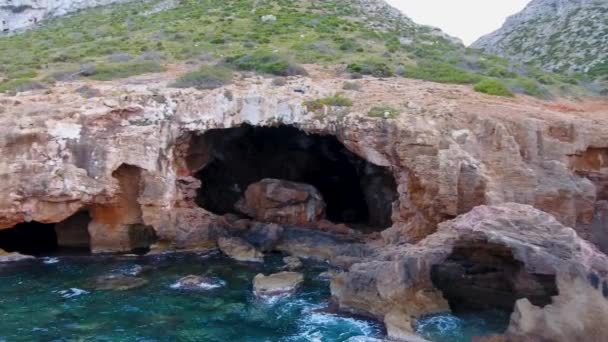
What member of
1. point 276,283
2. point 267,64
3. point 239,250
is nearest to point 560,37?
point 267,64

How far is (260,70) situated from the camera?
88.9ft

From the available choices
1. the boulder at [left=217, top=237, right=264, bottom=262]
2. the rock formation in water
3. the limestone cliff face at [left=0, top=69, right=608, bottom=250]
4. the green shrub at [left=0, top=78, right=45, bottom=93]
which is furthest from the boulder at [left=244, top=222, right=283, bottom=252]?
the green shrub at [left=0, top=78, right=45, bottom=93]

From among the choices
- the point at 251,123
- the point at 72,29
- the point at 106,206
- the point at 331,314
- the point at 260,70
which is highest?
the point at 72,29

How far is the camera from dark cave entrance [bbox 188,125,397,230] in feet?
86.9

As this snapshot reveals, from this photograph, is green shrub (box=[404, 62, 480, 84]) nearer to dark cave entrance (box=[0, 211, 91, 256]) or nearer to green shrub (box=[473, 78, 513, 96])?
green shrub (box=[473, 78, 513, 96])

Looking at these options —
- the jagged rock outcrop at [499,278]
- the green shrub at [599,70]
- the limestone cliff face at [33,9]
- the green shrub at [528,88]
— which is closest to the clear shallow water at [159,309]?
the jagged rock outcrop at [499,278]

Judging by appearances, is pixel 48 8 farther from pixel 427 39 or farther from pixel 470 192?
pixel 470 192

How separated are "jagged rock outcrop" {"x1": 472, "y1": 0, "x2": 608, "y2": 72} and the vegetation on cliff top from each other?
19.2 ft

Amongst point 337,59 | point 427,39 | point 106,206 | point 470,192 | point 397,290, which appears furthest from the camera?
point 427,39

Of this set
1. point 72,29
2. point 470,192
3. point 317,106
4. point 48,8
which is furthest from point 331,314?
point 48,8

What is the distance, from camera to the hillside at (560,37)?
36.3m

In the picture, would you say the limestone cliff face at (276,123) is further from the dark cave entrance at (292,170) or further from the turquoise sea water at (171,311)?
the dark cave entrance at (292,170)

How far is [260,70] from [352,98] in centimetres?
531

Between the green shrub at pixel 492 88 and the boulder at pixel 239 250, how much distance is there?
1071 cm
